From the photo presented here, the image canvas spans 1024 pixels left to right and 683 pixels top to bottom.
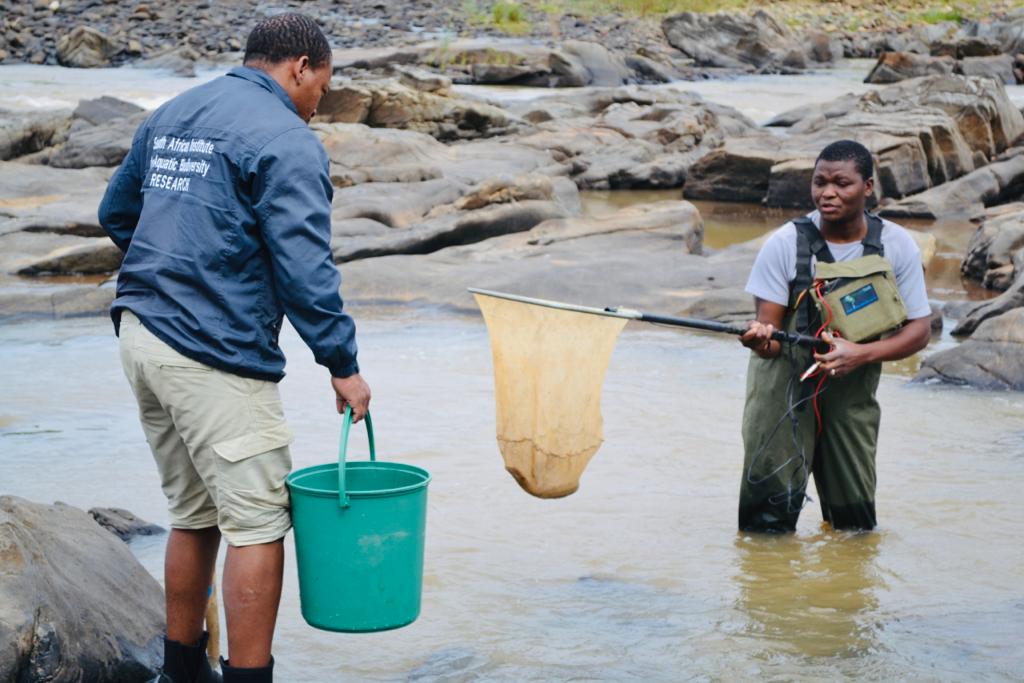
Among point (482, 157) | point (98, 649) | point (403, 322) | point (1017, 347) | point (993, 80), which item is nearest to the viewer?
point (98, 649)

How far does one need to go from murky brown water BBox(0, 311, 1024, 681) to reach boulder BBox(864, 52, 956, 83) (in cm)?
2376

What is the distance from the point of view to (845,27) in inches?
1727

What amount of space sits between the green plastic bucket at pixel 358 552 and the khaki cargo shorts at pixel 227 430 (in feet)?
0.21

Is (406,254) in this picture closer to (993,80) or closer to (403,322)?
(403,322)

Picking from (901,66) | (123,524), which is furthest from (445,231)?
(901,66)

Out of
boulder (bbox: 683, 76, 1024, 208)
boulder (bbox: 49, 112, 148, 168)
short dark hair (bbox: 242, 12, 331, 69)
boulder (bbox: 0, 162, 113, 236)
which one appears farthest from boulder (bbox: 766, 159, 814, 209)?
short dark hair (bbox: 242, 12, 331, 69)

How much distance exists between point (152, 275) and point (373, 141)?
527 inches

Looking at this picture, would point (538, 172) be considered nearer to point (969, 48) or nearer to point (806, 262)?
point (806, 262)

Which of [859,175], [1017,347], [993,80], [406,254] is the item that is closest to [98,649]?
[859,175]

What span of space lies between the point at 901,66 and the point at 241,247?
97.4ft

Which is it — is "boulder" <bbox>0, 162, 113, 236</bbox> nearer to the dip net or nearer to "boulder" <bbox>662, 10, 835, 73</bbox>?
the dip net

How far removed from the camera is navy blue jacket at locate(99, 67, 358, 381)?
299 centimetres

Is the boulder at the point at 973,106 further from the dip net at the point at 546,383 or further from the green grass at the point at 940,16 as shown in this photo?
the green grass at the point at 940,16

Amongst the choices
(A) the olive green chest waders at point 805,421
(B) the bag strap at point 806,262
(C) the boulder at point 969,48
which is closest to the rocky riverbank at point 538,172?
(C) the boulder at point 969,48
